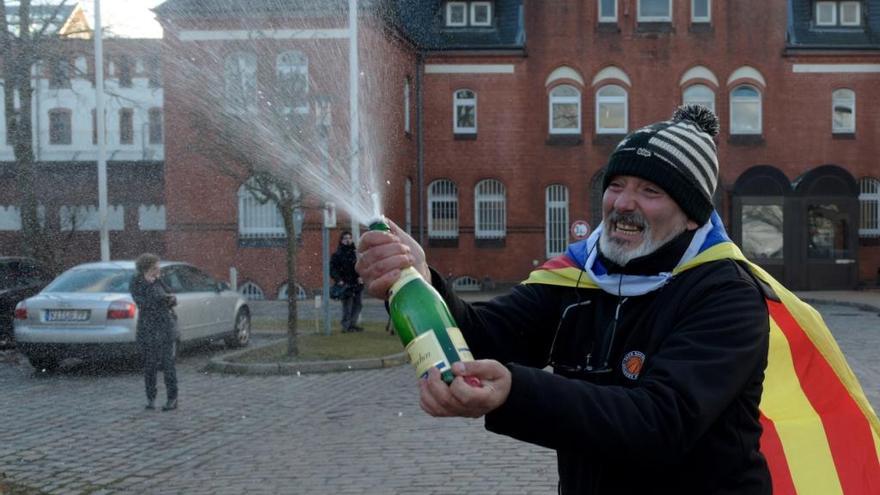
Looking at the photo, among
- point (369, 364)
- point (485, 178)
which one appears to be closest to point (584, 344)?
point (369, 364)

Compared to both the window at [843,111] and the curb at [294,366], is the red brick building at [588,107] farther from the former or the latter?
the curb at [294,366]

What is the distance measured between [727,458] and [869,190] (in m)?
38.7

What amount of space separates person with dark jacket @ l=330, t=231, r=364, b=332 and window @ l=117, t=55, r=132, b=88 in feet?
20.5

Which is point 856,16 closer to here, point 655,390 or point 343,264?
point 343,264

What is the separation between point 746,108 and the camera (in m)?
37.9

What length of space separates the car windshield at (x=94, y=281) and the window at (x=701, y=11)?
27.6 metres

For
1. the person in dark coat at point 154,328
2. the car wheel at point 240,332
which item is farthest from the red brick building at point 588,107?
the person in dark coat at point 154,328

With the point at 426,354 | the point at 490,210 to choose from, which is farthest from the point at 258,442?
the point at 490,210

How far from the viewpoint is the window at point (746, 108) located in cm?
3784

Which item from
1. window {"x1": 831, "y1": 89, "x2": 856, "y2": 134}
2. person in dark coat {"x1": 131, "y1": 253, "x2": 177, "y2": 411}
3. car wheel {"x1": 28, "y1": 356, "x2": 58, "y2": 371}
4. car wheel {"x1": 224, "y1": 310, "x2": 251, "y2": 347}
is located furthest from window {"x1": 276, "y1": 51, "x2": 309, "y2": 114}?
window {"x1": 831, "y1": 89, "x2": 856, "y2": 134}

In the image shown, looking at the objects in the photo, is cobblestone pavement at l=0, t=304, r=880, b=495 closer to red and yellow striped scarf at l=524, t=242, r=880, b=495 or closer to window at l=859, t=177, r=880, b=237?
red and yellow striped scarf at l=524, t=242, r=880, b=495

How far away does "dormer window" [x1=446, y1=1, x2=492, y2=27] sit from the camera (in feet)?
127

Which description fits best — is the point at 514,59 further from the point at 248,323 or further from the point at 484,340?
the point at 484,340

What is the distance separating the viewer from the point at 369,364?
15.4 m
